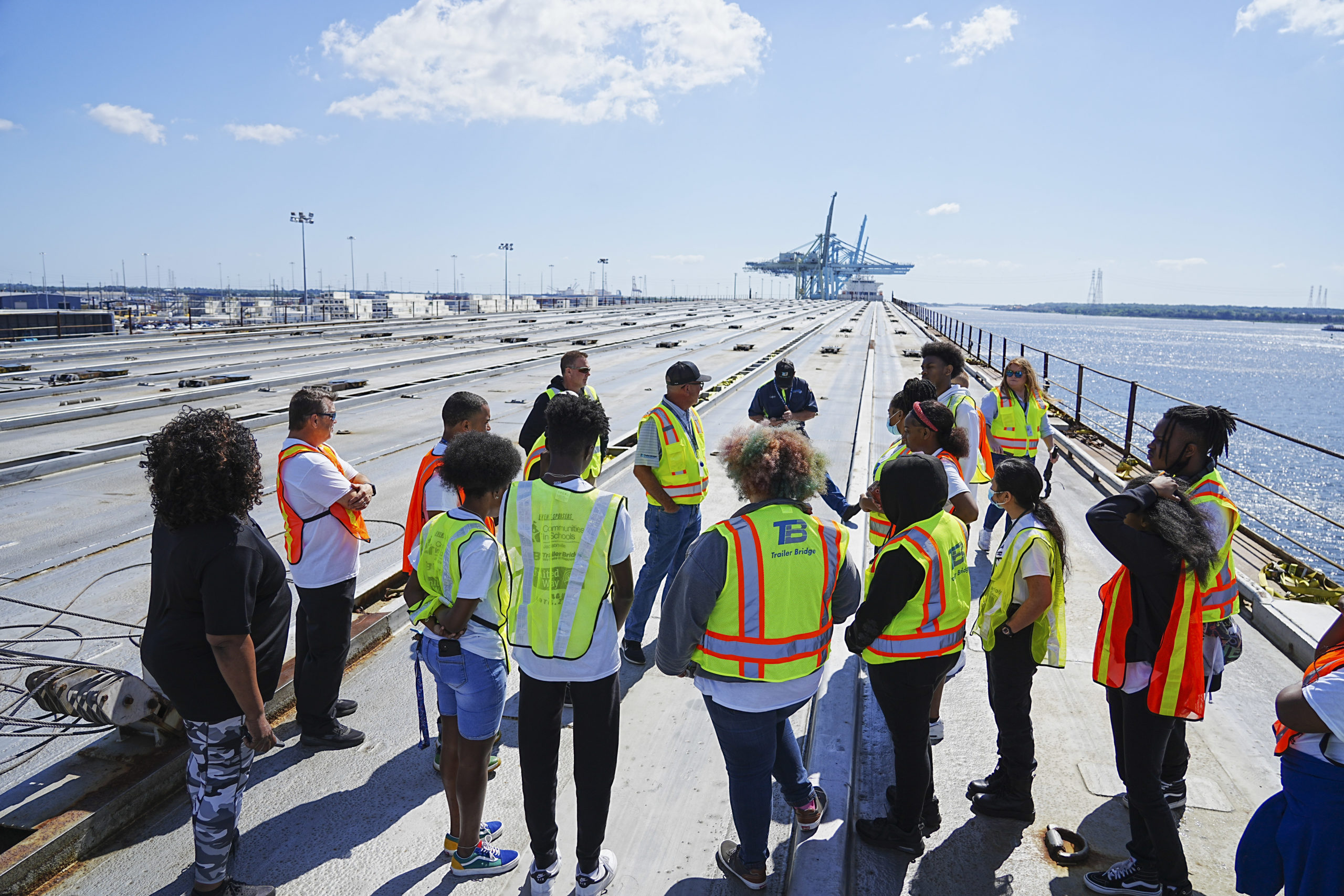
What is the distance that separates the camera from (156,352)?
89.0 feet

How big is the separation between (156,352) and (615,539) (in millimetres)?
30151

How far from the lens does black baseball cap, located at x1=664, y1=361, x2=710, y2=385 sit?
17.2ft

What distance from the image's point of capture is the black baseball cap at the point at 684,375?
17.2 ft

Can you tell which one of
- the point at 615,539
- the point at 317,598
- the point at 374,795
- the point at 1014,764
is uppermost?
the point at 615,539

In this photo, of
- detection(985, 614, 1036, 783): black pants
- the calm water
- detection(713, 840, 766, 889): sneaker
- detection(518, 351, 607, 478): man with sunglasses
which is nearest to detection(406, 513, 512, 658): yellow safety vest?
detection(713, 840, 766, 889): sneaker

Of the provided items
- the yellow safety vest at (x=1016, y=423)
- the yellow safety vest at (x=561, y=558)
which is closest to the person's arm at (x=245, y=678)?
the yellow safety vest at (x=561, y=558)

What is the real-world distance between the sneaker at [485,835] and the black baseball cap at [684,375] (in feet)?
9.27

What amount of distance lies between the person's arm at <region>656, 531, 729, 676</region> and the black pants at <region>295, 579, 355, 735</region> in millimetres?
2071

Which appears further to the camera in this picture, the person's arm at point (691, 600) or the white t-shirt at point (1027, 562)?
the white t-shirt at point (1027, 562)

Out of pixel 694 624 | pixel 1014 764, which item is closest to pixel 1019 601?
pixel 1014 764

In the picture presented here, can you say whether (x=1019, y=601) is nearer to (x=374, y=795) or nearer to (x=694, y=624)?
(x=694, y=624)

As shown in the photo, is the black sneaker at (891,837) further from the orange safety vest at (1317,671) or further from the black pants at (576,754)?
the orange safety vest at (1317,671)

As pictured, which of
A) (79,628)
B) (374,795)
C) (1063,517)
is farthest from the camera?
(1063,517)

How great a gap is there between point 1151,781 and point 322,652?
12.9ft
